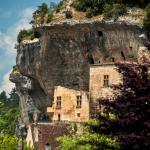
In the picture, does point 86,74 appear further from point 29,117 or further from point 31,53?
point 29,117

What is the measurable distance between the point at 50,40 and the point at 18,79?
48.2 feet

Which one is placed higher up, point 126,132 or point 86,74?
point 86,74

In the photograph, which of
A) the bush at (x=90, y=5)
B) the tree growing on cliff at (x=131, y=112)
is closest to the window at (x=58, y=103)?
the bush at (x=90, y=5)

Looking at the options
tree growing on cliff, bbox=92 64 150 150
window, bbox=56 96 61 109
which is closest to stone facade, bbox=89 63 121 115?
window, bbox=56 96 61 109

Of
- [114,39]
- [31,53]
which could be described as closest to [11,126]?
[31,53]

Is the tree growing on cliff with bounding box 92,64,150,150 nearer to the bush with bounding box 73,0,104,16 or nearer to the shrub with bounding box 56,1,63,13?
the bush with bounding box 73,0,104,16

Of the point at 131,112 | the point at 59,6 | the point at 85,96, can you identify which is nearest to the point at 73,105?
the point at 85,96

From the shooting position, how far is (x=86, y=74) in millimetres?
70438

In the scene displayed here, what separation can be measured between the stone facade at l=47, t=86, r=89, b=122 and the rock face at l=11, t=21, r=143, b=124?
3228mm

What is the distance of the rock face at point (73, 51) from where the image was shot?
6650 centimetres

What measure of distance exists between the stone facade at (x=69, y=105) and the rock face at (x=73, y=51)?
323cm

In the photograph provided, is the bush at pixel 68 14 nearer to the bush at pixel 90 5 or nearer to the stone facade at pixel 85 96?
the bush at pixel 90 5

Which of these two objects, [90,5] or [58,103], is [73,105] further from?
[90,5]

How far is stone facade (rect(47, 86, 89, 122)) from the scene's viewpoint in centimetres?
6475
